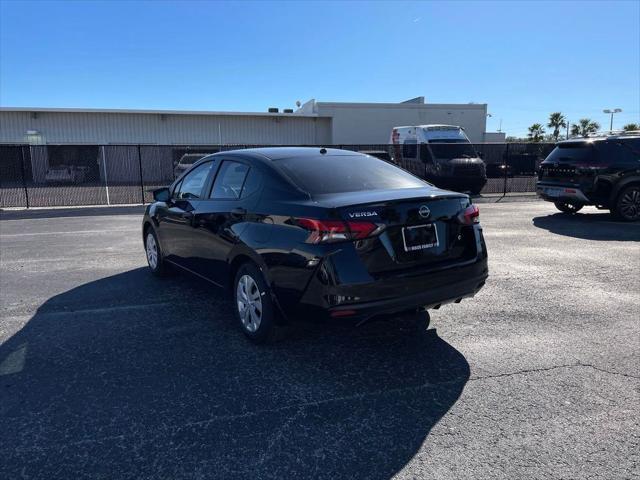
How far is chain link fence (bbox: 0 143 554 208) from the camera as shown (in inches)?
704

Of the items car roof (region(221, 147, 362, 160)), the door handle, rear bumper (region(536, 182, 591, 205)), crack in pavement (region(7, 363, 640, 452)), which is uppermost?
car roof (region(221, 147, 362, 160))

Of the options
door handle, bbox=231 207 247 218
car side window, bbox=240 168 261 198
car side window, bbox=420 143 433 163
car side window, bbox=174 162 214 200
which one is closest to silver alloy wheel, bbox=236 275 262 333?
door handle, bbox=231 207 247 218

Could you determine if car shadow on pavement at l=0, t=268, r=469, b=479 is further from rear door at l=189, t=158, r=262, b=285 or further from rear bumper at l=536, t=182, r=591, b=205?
rear bumper at l=536, t=182, r=591, b=205

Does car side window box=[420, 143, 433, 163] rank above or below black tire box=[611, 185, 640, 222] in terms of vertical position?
above

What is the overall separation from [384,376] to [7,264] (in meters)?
6.40

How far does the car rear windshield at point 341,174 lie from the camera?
3986mm

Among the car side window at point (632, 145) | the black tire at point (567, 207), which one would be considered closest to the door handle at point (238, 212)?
the car side window at point (632, 145)

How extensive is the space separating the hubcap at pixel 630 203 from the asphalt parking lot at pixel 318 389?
19.9 ft

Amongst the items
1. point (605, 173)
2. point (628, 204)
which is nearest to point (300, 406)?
point (605, 173)

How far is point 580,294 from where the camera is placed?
559 cm

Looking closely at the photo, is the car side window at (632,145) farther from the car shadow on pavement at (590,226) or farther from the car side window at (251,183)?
the car side window at (251,183)

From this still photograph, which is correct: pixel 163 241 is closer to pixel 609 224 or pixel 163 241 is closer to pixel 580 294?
pixel 580 294

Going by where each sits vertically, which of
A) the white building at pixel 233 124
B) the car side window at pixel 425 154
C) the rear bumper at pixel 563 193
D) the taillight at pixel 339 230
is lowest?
the rear bumper at pixel 563 193

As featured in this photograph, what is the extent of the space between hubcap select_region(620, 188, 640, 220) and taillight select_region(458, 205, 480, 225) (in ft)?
28.6
